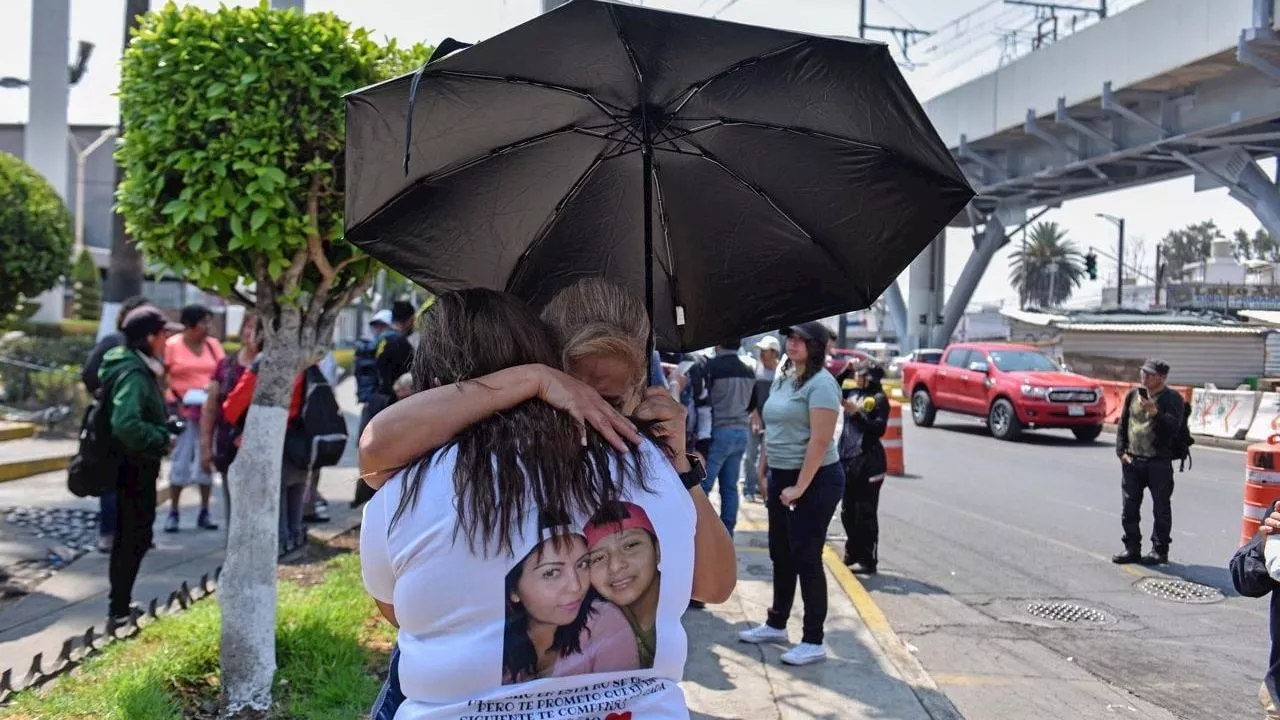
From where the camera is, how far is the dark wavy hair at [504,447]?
63.1 inches

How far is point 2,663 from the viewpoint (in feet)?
16.5

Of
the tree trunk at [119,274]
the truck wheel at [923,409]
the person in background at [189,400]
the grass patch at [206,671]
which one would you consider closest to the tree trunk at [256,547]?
the grass patch at [206,671]

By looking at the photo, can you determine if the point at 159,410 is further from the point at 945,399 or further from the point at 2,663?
the point at 945,399

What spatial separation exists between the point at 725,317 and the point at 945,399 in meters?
19.0

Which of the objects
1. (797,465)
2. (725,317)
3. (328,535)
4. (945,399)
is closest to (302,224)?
(725,317)

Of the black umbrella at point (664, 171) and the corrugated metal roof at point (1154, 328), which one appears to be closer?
the black umbrella at point (664, 171)

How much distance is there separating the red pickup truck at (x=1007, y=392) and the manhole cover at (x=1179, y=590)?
10971 millimetres

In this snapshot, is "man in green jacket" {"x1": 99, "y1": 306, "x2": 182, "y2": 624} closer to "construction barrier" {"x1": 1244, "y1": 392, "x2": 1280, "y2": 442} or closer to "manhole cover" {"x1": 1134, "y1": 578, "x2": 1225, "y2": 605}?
"construction barrier" {"x1": 1244, "y1": 392, "x2": 1280, "y2": 442}

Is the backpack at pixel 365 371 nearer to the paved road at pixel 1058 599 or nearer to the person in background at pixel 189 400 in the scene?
the person in background at pixel 189 400

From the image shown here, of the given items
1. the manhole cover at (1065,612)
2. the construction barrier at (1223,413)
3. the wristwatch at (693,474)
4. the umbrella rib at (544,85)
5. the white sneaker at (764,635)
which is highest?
the umbrella rib at (544,85)

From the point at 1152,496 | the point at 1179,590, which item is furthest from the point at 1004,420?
the point at 1179,590

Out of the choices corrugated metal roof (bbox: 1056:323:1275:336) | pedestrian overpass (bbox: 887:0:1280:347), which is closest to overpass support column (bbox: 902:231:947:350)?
pedestrian overpass (bbox: 887:0:1280:347)

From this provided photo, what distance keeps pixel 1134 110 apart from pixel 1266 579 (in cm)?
2871

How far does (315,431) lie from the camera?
7.31 metres
